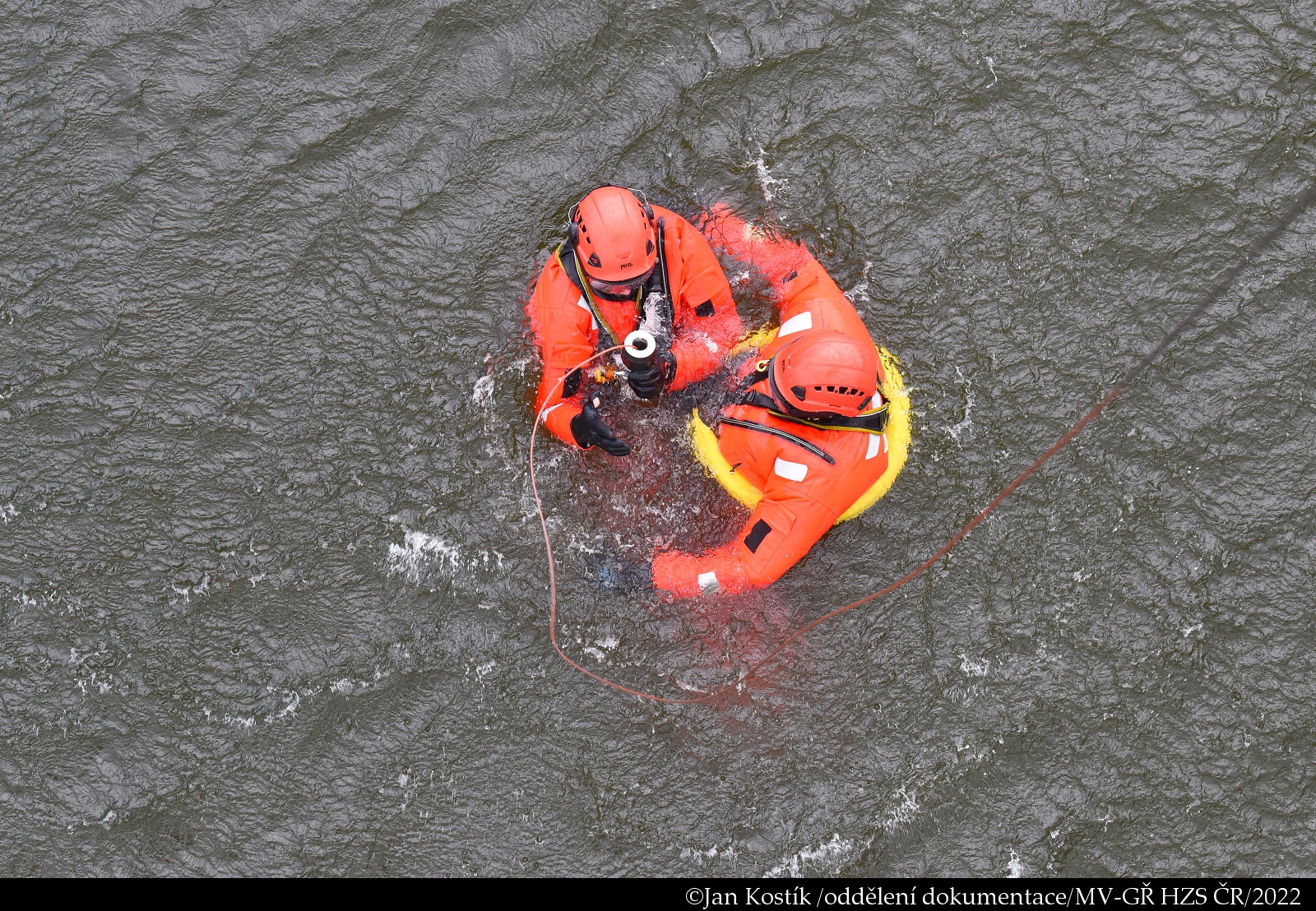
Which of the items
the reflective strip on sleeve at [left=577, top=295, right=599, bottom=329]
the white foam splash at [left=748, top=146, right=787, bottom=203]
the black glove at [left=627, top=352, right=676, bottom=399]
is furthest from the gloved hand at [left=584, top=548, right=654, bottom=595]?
the white foam splash at [left=748, top=146, right=787, bottom=203]

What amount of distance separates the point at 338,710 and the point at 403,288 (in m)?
2.96

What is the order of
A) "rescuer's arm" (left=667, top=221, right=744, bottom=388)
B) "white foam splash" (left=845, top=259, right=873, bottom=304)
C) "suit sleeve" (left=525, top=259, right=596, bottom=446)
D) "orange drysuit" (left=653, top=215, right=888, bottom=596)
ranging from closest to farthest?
1. "orange drysuit" (left=653, top=215, right=888, bottom=596)
2. "suit sleeve" (left=525, top=259, right=596, bottom=446)
3. "rescuer's arm" (left=667, top=221, right=744, bottom=388)
4. "white foam splash" (left=845, top=259, right=873, bottom=304)

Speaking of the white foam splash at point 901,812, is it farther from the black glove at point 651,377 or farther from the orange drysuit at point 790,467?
the black glove at point 651,377

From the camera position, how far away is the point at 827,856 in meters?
5.74

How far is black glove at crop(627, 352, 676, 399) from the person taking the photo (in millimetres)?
5066

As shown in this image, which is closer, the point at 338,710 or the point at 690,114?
the point at 338,710

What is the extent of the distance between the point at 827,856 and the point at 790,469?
8.95 ft

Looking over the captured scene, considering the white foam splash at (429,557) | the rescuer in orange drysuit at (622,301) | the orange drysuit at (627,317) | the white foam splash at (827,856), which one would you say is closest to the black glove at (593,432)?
the rescuer in orange drysuit at (622,301)

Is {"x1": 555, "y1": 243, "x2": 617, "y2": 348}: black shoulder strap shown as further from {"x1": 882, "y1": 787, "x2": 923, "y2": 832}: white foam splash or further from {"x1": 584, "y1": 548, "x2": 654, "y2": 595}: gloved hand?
{"x1": 882, "y1": 787, "x2": 923, "y2": 832}: white foam splash

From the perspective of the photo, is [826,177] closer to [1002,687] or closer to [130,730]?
[1002,687]

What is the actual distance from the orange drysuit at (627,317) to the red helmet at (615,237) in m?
0.28
